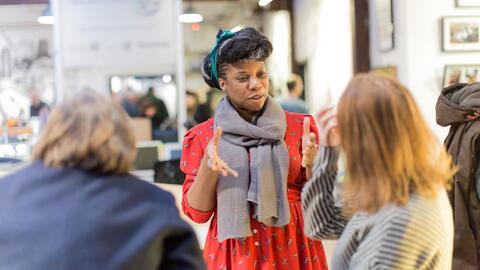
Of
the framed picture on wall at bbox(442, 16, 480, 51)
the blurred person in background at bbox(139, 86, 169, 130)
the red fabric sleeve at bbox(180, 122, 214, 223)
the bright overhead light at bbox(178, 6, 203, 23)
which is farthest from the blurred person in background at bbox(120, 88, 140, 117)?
the red fabric sleeve at bbox(180, 122, 214, 223)

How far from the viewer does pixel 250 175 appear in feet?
6.07

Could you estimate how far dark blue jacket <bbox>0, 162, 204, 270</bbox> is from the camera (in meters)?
1.17

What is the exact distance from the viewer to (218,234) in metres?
1.83

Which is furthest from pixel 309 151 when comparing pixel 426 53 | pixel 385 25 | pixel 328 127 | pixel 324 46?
pixel 324 46

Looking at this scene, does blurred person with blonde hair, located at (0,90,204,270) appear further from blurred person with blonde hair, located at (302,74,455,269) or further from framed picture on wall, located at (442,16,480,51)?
framed picture on wall, located at (442,16,480,51)

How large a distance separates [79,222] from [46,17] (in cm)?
521

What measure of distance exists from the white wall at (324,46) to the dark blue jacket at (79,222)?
14.7 ft

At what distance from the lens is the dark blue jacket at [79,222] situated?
1.17 metres

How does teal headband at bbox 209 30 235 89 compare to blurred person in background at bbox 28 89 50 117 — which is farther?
blurred person in background at bbox 28 89 50 117

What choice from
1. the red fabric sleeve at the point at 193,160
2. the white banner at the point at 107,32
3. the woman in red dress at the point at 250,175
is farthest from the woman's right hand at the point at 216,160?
the white banner at the point at 107,32

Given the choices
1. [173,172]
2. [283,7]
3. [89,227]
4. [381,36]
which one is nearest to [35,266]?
[89,227]

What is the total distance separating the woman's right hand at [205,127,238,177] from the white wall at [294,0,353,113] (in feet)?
12.9

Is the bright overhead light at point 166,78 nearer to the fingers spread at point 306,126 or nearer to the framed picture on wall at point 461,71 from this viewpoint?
the framed picture on wall at point 461,71

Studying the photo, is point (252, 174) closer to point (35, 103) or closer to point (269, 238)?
point (269, 238)
